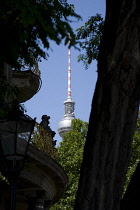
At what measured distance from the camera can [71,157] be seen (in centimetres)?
4291

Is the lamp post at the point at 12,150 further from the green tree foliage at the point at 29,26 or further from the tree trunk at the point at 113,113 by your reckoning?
the tree trunk at the point at 113,113

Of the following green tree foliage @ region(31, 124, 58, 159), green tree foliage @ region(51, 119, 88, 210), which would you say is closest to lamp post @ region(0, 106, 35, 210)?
green tree foliage @ region(31, 124, 58, 159)

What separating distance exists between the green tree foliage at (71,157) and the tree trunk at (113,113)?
102 feet

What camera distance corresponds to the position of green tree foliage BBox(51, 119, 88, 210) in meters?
38.5

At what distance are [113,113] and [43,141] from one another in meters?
11.4

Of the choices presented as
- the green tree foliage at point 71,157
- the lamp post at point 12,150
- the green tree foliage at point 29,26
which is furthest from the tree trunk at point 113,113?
the green tree foliage at point 71,157

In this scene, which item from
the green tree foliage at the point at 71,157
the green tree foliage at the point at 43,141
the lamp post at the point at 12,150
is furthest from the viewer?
the green tree foliage at the point at 71,157

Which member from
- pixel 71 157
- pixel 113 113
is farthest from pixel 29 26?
pixel 71 157

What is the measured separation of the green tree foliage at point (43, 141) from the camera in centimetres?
1825

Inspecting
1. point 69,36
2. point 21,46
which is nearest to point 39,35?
point 21,46

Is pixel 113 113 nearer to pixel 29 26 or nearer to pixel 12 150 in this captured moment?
pixel 29 26

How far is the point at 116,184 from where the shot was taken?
7.12 metres

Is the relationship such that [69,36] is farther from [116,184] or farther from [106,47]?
[116,184]

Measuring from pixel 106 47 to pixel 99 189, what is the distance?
1.65m
